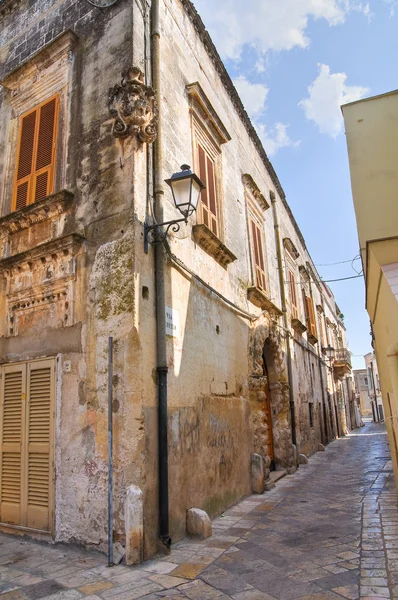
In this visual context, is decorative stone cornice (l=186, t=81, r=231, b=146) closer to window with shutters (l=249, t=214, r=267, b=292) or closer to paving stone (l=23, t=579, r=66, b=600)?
window with shutters (l=249, t=214, r=267, b=292)

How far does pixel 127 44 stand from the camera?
6.04m

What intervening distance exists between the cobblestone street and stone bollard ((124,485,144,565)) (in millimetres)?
125

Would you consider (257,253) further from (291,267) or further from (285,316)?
(291,267)

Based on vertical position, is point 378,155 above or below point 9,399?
above

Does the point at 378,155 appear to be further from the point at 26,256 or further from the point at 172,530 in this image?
the point at 172,530

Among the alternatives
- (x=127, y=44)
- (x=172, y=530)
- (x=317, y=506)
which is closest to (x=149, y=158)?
(x=127, y=44)

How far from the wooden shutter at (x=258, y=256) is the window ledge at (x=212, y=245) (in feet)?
8.07

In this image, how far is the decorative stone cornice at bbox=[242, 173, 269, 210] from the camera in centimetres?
1070

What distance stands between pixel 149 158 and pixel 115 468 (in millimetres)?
3842

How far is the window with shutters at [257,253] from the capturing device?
1058 centimetres

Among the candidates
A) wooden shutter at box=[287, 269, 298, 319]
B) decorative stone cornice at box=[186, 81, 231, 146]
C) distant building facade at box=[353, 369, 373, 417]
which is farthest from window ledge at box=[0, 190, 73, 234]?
distant building facade at box=[353, 369, 373, 417]

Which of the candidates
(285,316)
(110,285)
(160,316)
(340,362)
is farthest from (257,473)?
(340,362)

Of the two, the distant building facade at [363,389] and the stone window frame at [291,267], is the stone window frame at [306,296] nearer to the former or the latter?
the stone window frame at [291,267]

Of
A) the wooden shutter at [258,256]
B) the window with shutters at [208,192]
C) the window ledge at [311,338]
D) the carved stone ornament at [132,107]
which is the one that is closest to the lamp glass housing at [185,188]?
the carved stone ornament at [132,107]
